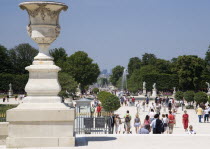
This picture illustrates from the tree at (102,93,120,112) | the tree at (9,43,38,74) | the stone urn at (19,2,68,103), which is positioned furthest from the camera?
the tree at (9,43,38,74)

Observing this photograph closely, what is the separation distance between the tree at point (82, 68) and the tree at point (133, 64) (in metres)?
58.0

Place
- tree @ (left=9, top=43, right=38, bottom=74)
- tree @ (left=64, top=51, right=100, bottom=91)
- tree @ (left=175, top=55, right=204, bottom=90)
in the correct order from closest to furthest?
tree @ (left=64, top=51, right=100, bottom=91) < tree @ (left=175, top=55, right=204, bottom=90) < tree @ (left=9, top=43, right=38, bottom=74)

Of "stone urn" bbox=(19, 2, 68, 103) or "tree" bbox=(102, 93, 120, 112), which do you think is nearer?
"stone urn" bbox=(19, 2, 68, 103)

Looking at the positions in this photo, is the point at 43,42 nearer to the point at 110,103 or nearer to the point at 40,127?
the point at 40,127

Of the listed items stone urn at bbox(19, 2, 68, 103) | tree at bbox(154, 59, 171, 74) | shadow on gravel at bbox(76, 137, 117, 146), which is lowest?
shadow on gravel at bbox(76, 137, 117, 146)

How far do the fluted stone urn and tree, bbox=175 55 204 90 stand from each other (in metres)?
80.6

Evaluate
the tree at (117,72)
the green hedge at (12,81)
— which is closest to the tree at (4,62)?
the green hedge at (12,81)

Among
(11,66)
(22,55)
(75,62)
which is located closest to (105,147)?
(75,62)

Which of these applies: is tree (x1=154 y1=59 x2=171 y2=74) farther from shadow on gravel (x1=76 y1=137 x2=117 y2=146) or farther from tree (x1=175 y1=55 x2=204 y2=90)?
shadow on gravel (x1=76 y1=137 x2=117 y2=146)

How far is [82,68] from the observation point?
89562 millimetres

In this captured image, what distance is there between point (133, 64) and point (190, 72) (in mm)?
60664

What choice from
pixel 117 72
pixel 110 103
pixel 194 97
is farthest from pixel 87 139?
pixel 117 72

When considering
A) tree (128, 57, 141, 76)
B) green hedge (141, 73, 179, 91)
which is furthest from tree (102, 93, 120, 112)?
tree (128, 57, 141, 76)

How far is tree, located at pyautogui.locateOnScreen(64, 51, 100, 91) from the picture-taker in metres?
89.1
